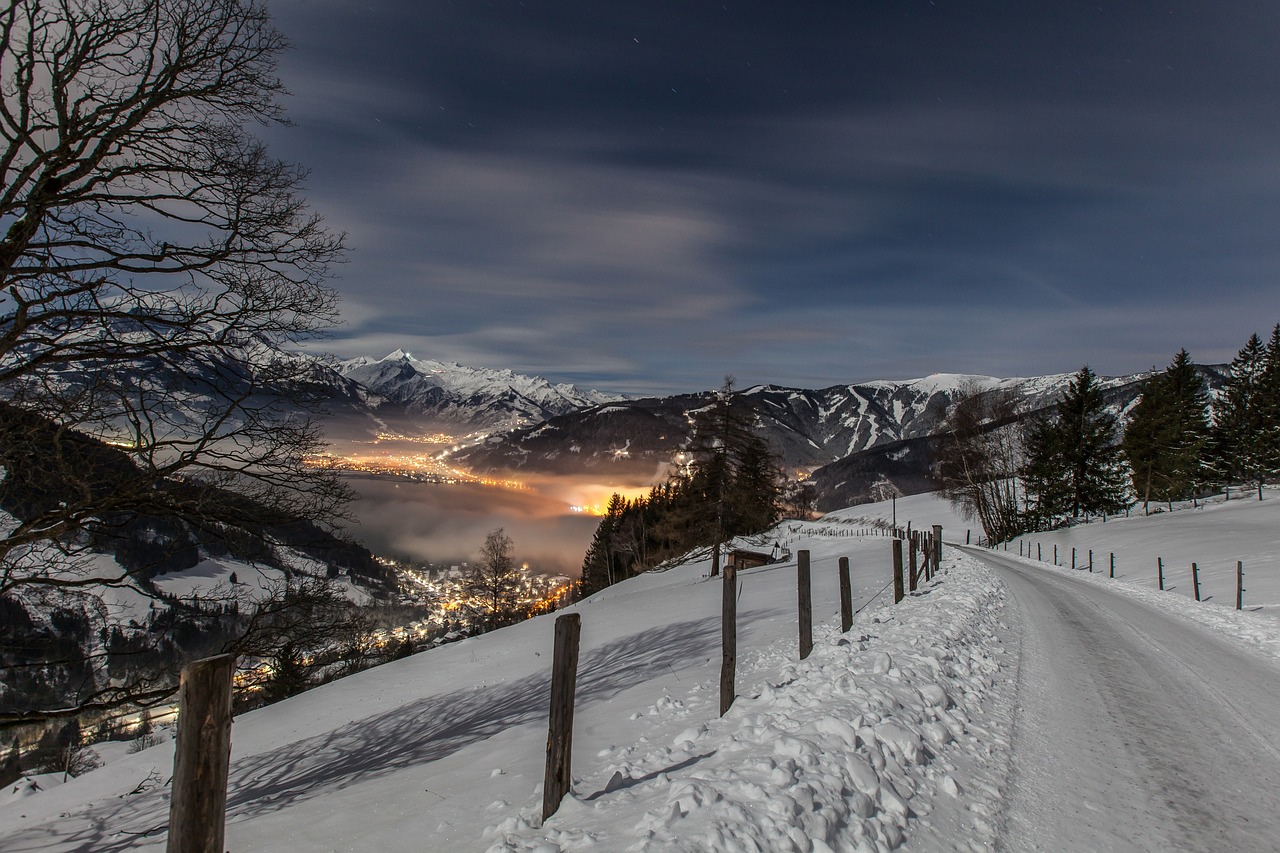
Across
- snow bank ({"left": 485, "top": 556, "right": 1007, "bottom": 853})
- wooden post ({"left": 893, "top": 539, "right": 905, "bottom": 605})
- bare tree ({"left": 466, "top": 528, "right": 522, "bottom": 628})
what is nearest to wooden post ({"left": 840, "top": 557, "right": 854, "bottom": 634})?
snow bank ({"left": 485, "top": 556, "right": 1007, "bottom": 853})

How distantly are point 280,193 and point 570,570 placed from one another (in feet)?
541

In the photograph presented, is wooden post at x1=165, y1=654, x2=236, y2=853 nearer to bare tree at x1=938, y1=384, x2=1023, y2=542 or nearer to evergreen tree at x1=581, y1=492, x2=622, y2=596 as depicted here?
bare tree at x1=938, y1=384, x2=1023, y2=542

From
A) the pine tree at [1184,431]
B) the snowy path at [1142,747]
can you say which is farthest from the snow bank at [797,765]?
the pine tree at [1184,431]

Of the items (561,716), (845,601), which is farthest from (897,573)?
(561,716)

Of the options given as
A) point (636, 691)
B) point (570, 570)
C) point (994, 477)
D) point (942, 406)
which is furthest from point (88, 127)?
point (570, 570)

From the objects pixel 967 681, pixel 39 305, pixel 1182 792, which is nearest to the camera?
pixel 1182 792

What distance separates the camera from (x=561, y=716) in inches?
171

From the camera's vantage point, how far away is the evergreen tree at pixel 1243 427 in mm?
44375

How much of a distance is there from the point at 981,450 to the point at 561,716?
45.2 meters

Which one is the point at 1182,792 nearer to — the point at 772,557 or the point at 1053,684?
the point at 1053,684

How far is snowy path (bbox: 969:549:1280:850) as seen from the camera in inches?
165

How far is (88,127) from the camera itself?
638 centimetres

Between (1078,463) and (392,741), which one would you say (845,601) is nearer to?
(392,741)

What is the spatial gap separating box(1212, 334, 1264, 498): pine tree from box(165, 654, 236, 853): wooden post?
6075 centimetres
